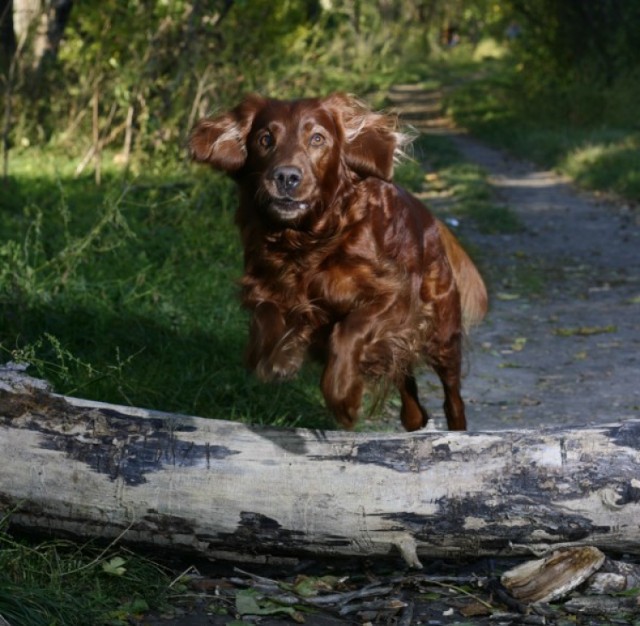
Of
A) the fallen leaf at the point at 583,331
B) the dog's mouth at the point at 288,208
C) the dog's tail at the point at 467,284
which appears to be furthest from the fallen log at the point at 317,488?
the fallen leaf at the point at 583,331

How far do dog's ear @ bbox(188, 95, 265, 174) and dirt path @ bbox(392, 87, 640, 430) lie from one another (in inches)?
38.9

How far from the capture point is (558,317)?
27.4ft

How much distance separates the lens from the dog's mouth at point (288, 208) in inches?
159

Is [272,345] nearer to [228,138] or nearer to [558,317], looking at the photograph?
[228,138]

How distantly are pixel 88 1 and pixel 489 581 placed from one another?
30.6 feet

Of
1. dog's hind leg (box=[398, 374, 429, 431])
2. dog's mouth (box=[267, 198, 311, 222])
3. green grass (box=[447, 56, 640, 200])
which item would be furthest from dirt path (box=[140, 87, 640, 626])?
dog's mouth (box=[267, 198, 311, 222])

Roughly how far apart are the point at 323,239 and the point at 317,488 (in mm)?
994

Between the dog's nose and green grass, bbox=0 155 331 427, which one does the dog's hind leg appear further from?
the dog's nose

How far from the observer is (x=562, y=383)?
6660mm

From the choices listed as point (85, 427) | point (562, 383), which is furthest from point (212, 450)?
point (562, 383)

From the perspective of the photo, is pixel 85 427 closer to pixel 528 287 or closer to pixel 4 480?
pixel 4 480

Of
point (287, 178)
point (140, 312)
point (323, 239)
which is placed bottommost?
point (140, 312)

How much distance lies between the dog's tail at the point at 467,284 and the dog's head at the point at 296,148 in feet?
3.24

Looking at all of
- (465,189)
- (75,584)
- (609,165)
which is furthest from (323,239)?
(609,165)
